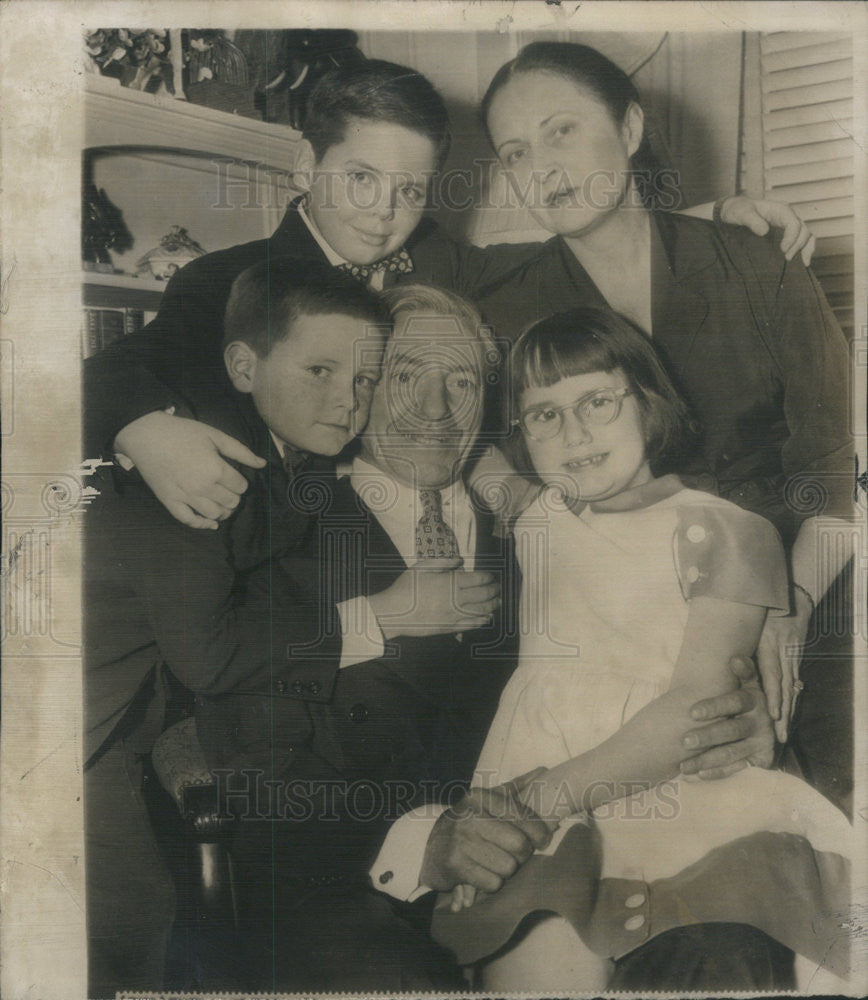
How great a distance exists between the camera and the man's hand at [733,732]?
9.08ft

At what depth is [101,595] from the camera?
2811 mm

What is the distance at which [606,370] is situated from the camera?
2.80 m

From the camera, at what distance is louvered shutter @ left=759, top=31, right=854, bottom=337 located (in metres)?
2.88

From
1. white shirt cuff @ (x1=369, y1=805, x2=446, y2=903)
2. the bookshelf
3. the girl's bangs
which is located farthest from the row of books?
white shirt cuff @ (x1=369, y1=805, x2=446, y2=903)

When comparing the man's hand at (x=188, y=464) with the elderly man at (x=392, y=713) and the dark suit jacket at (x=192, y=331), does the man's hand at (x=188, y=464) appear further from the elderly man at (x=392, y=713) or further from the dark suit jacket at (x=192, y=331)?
the elderly man at (x=392, y=713)

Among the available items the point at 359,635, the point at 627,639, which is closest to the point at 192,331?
the point at 359,635

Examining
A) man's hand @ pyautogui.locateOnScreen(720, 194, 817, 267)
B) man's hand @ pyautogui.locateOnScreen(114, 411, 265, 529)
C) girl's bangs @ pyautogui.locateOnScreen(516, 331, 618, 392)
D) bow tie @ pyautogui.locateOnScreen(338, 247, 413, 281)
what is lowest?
man's hand @ pyautogui.locateOnScreen(114, 411, 265, 529)

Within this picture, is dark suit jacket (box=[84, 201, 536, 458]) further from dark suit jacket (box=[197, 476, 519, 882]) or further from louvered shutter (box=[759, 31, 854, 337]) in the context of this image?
louvered shutter (box=[759, 31, 854, 337])

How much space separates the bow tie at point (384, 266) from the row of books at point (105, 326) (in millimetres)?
613

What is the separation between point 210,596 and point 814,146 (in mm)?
2305

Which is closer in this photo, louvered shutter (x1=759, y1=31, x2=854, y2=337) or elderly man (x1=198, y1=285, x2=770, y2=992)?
elderly man (x1=198, y1=285, x2=770, y2=992)

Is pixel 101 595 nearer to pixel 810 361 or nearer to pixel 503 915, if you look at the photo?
pixel 503 915

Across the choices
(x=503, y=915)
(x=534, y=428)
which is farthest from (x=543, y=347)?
(x=503, y=915)

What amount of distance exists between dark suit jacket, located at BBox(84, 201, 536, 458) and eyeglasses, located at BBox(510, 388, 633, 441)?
1.42 ft
